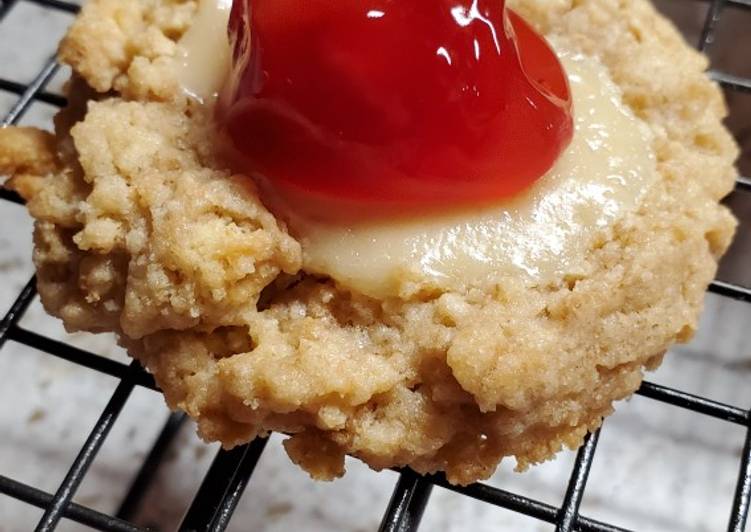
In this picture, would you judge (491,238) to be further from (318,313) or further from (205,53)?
(205,53)

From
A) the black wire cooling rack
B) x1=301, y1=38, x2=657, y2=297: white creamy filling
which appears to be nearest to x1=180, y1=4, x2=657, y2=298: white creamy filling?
x1=301, y1=38, x2=657, y2=297: white creamy filling

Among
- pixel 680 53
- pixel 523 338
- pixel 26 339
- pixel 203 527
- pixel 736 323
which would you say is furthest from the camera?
pixel 736 323

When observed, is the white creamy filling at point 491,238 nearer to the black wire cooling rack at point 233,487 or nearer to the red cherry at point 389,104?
the red cherry at point 389,104

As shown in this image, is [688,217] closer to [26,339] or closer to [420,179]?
[420,179]

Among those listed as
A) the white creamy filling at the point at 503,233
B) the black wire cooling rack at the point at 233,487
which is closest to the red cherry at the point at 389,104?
the white creamy filling at the point at 503,233

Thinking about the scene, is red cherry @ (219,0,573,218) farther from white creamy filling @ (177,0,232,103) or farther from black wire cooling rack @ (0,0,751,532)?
black wire cooling rack @ (0,0,751,532)

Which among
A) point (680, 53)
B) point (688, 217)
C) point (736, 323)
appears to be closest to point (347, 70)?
point (688, 217)
